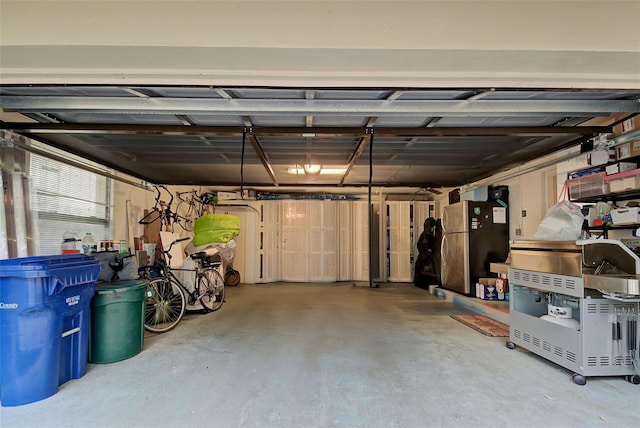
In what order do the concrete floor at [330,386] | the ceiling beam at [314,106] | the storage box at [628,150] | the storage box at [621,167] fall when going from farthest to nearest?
1. the storage box at [621,167]
2. the storage box at [628,150]
3. the ceiling beam at [314,106]
4. the concrete floor at [330,386]

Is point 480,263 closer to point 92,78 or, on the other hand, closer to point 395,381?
point 395,381

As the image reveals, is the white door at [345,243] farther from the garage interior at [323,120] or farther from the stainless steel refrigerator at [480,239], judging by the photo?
the garage interior at [323,120]

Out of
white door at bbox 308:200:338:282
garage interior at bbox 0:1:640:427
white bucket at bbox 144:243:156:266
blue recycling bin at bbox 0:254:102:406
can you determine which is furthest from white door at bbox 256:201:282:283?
blue recycling bin at bbox 0:254:102:406

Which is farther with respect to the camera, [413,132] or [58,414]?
[413,132]

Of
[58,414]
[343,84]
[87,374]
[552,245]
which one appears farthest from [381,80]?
[87,374]

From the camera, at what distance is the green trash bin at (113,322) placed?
2.86 metres

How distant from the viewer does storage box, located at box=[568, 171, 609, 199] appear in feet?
10.5

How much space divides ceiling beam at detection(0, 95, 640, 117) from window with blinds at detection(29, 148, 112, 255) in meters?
0.91

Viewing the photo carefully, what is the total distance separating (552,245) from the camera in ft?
9.50

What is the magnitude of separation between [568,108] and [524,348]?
2.36 meters

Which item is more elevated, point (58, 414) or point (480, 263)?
point (480, 263)

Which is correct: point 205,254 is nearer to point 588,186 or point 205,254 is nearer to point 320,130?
point 320,130

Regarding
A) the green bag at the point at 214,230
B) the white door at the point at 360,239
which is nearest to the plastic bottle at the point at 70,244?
the green bag at the point at 214,230

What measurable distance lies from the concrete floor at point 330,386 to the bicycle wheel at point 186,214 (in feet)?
10.5
